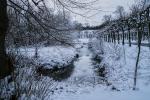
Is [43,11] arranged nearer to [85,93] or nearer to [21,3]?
[21,3]

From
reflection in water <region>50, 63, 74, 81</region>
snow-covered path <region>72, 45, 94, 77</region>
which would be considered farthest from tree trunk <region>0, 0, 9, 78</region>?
snow-covered path <region>72, 45, 94, 77</region>

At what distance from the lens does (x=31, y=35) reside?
8227 millimetres

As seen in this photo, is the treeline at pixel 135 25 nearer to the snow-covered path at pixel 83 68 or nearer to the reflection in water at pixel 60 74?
the snow-covered path at pixel 83 68

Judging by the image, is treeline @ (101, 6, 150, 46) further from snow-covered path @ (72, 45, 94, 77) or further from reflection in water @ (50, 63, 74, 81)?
reflection in water @ (50, 63, 74, 81)

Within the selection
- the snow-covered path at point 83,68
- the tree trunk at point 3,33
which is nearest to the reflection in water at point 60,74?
the snow-covered path at point 83,68

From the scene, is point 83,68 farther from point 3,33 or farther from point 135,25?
point 3,33

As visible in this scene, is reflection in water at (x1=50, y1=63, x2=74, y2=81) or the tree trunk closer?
the tree trunk

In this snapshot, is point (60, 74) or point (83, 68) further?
point (83, 68)

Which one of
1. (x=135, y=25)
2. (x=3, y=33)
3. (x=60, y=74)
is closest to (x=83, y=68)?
(x=60, y=74)

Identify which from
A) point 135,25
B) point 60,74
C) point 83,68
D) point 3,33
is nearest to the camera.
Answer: point 3,33

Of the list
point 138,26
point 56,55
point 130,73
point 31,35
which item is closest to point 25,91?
point 31,35

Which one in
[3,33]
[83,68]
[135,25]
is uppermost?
[135,25]

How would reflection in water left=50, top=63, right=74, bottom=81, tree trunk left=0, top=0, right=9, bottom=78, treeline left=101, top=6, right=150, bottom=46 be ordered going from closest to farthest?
tree trunk left=0, top=0, right=9, bottom=78
treeline left=101, top=6, right=150, bottom=46
reflection in water left=50, top=63, right=74, bottom=81

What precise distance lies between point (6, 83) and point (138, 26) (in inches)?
390
